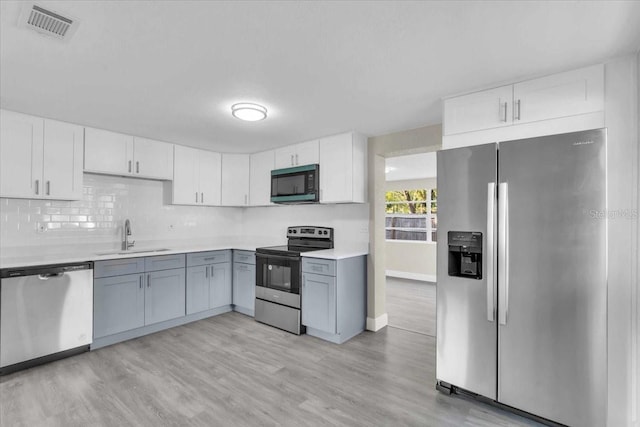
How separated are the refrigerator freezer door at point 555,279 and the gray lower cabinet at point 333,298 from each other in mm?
1597

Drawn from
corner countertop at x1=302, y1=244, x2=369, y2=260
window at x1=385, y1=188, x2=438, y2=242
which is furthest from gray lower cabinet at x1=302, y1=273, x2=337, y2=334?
window at x1=385, y1=188, x2=438, y2=242

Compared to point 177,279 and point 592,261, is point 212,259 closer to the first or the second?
point 177,279

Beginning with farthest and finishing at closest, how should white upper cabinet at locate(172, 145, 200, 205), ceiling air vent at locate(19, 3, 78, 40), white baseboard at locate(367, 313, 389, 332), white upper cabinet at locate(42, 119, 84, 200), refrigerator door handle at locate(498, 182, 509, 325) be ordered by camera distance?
white upper cabinet at locate(172, 145, 200, 205) → white baseboard at locate(367, 313, 389, 332) → white upper cabinet at locate(42, 119, 84, 200) → refrigerator door handle at locate(498, 182, 509, 325) → ceiling air vent at locate(19, 3, 78, 40)

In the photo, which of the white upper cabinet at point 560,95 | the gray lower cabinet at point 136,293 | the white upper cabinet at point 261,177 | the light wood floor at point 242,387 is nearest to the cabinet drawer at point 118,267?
the gray lower cabinet at point 136,293

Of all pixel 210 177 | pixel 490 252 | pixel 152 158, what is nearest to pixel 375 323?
pixel 490 252

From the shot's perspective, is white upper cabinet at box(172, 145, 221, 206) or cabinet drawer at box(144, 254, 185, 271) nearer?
cabinet drawer at box(144, 254, 185, 271)

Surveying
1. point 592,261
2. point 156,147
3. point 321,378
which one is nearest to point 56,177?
point 156,147

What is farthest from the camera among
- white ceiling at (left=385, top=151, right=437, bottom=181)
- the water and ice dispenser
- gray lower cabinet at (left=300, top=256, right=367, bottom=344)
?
white ceiling at (left=385, top=151, right=437, bottom=181)

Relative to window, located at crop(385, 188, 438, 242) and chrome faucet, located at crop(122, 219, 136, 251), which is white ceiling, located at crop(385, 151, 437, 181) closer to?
window, located at crop(385, 188, 438, 242)

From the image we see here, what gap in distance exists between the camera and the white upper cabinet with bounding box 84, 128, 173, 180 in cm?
345

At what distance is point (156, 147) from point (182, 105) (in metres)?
1.47

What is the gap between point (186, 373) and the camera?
8.86 feet

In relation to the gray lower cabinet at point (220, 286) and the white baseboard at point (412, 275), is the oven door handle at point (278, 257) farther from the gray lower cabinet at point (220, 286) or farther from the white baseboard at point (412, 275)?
the white baseboard at point (412, 275)

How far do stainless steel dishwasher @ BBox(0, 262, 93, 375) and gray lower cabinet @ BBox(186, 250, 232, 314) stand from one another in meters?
1.09
